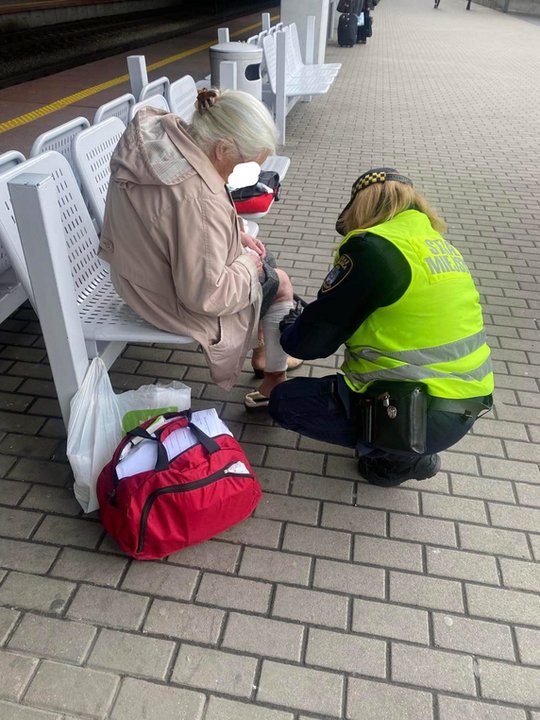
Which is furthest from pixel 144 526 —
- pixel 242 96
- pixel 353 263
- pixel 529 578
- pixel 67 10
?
pixel 67 10

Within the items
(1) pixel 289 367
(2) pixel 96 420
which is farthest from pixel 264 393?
(2) pixel 96 420

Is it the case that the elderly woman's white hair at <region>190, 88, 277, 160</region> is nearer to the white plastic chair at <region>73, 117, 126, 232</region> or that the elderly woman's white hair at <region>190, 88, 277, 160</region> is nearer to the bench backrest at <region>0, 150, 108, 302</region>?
the bench backrest at <region>0, 150, 108, 302</region>

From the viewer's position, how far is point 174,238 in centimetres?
193

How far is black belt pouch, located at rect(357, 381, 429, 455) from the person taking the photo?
1.99m

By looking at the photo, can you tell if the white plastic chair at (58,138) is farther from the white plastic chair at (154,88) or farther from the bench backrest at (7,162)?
the white plastic chair at (154,88)

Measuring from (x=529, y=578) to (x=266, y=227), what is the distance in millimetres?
3438

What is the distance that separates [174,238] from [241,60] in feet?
14.3

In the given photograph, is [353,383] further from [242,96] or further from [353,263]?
[242,96]

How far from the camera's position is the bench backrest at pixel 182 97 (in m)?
3.87

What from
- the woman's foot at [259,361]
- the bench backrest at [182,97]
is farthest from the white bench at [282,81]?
the woman's foot at [259,361]

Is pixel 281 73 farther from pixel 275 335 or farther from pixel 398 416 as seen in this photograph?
pixel 398 416

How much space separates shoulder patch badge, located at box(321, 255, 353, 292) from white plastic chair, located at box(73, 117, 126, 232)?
1324mm

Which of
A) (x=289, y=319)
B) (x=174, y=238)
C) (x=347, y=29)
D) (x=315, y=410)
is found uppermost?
(x=174, y=238)

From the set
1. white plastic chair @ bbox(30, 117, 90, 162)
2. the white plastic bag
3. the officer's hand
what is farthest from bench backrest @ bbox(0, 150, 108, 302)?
the officer's hand
